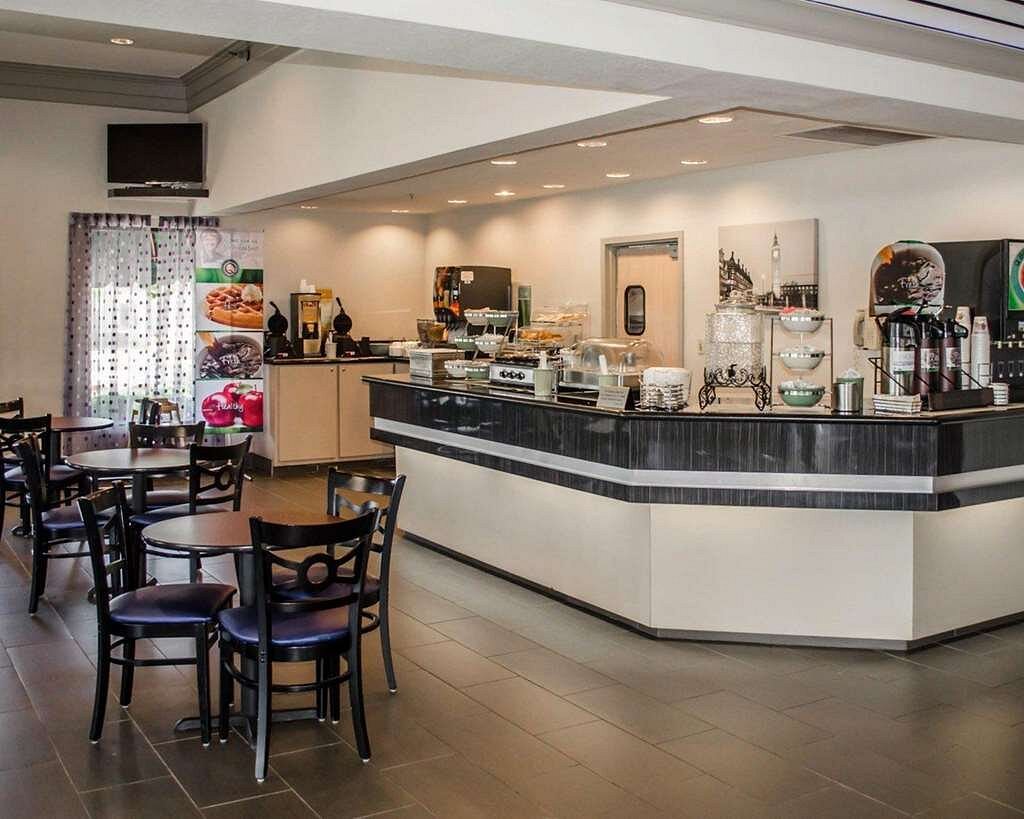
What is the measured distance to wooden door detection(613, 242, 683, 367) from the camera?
28.0ft

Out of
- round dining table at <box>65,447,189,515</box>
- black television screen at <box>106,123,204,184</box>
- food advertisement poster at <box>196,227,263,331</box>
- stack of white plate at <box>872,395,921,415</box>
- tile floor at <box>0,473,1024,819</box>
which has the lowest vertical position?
tile floor at <box>0,473,1024,819</box>

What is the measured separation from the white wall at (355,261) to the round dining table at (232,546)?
6.85 metres

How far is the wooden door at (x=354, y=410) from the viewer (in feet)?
36.0

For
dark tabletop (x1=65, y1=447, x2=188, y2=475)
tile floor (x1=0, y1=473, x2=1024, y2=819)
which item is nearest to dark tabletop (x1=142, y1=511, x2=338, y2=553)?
tile floor (x1=0, y1=473, x2=1024, y2=819)

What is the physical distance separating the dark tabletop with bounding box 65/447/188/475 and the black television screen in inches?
171

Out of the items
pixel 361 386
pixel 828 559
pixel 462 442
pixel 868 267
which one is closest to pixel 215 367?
pixel 361 386

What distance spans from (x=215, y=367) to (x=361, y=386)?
1.40 m

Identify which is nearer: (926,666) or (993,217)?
(926,666)

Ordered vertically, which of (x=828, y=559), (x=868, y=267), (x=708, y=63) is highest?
(x=708, y=63)

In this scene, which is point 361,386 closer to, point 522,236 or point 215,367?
point 215,367

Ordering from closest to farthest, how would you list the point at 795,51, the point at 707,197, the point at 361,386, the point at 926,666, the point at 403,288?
the point at 795,51 → the point at 926,666 → the point at 707,197 → the point at 361,386 → the point at 403,288

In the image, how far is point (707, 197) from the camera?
8.18 m

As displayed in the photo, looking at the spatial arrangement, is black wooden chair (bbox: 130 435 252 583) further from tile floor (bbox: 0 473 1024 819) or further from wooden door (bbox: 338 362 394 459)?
wooden door (bbox: 338 362 394 459)

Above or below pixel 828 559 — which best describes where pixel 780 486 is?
above
